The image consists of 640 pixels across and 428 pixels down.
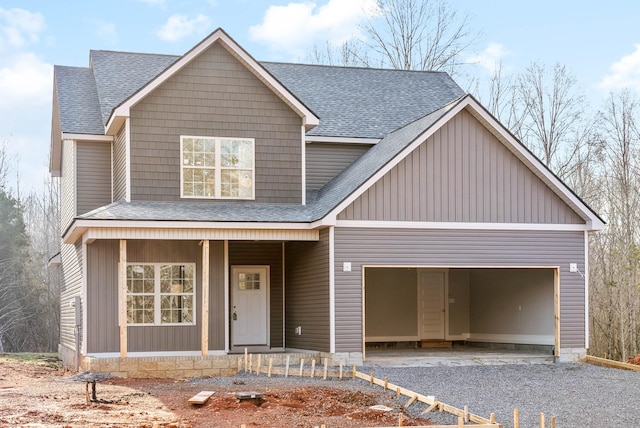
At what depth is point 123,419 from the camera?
12.5 m

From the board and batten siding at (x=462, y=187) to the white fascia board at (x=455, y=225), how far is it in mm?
95

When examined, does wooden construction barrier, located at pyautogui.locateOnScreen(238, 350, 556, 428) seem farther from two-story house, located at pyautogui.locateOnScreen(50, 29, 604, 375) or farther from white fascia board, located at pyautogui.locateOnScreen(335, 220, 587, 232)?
white fascia board, located at pyautogui.locateOnScreen(335, 220, 587, 232)

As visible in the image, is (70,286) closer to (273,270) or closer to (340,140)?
(273,270)

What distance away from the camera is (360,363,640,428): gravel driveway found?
41.1 feet

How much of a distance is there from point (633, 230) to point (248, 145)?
1818 centimetres

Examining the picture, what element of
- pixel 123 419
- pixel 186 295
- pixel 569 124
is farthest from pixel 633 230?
pixel 123 419

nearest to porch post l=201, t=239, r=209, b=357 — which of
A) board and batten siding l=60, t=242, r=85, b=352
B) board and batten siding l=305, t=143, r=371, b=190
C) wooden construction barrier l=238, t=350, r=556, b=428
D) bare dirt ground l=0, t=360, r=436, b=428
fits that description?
wooden construction barrier l=238, t=350, r=556, b=428

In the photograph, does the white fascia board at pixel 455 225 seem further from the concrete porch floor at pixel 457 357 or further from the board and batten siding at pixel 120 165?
the board and batten siding at pixel 120 165

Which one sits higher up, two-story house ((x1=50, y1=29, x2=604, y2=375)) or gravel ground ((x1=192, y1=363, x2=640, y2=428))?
two-story house ((x1=50, y1=29, x2=604, y2=375))

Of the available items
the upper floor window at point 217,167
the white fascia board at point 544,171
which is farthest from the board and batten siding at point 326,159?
the white fascia board at point 544,171

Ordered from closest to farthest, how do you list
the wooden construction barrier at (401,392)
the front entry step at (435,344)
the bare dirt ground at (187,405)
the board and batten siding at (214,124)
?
the wooden construction barrier at (401,392) < the bare dirt ground at (187,405) < the board and batten siding at (214,124) < the front entry step at (435,344)

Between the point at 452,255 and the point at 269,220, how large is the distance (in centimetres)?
417

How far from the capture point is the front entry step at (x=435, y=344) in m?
24.4

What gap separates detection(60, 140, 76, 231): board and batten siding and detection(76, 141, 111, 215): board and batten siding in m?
0.17
